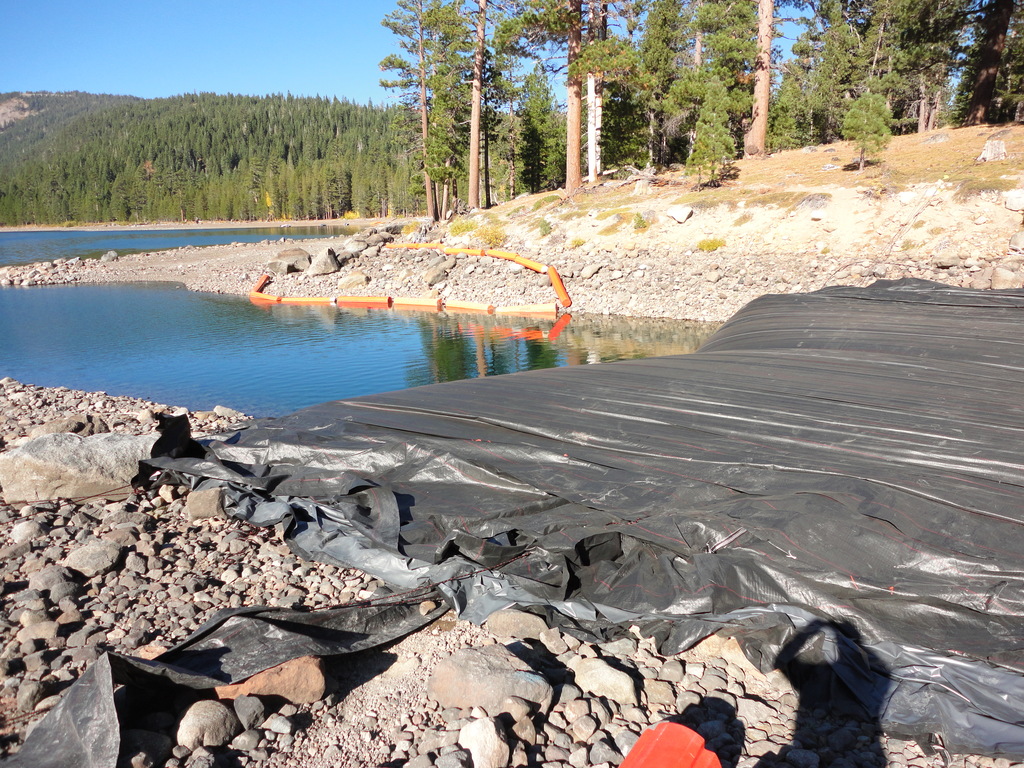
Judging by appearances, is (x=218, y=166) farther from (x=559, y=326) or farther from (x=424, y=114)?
(x=559, y=326)

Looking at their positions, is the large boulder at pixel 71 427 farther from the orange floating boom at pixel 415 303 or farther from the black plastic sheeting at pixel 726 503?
the orange floating boom at pixel 415 303

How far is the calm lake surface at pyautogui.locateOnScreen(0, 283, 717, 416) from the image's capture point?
1148 cm

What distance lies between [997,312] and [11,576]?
9.31 metres

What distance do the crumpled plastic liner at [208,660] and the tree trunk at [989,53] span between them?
23.0 metres

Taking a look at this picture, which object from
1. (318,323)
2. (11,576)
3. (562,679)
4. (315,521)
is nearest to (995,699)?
(562,679)

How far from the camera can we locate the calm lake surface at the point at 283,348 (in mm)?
11484

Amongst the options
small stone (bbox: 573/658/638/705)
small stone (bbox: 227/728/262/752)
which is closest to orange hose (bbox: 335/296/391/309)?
small stone (bbox: 573/658/638/705)

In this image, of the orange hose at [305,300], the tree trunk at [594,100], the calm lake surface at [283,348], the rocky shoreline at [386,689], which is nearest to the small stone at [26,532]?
the rocky shoreline at [386,689]

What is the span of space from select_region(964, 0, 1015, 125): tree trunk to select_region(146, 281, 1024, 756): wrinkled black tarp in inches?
689

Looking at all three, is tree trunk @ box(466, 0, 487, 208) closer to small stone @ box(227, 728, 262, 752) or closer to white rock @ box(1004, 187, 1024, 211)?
white rock @ box(1004, 187, 1024, 211)

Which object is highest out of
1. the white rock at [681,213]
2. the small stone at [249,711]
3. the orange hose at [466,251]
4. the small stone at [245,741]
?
the white rock at [681,213]

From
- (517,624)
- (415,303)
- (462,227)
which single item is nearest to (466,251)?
(462,227)

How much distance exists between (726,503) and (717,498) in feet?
0.26

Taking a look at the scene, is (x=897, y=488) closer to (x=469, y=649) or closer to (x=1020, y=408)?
(x=1020, y=408)
